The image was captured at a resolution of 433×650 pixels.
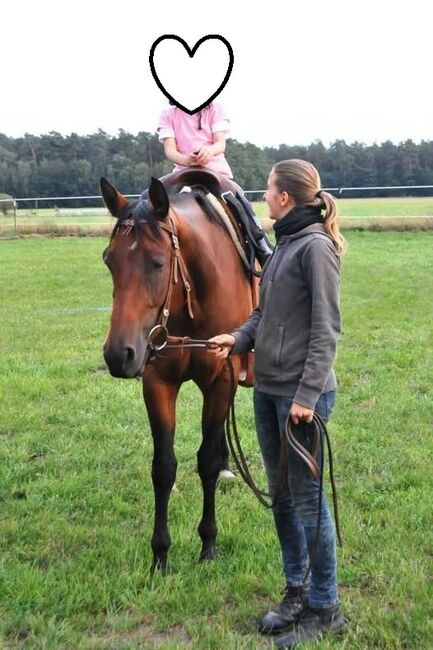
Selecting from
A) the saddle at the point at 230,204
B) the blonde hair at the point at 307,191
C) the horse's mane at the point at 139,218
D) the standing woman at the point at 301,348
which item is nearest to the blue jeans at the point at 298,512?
the standing woman at the point at 301,348

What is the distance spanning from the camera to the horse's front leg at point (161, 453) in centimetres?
368

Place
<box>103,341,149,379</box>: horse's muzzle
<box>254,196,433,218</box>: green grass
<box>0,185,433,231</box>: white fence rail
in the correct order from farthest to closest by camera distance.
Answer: <box>0,185,433,231</box>: white fence rail → <box>254,196,433,218</box>: green grass → <box>103,341,149,379</box>: horse's muzzle

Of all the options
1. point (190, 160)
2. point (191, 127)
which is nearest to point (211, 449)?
point (190, 160)

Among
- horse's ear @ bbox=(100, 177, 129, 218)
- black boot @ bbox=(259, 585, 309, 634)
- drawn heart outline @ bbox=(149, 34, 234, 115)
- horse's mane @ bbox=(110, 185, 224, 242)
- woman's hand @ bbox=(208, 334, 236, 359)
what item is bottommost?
black boot @ bbox=(259, 585, 309, 634)

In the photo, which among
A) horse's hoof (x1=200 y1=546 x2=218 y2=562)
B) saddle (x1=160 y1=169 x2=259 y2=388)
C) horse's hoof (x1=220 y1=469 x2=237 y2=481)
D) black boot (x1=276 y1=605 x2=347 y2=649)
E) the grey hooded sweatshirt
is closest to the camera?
the grey hooded sweatshirt

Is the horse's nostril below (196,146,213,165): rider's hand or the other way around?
below

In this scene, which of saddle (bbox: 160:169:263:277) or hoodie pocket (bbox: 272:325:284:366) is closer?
hoodie pocket (bbox: 272:325:284:366)

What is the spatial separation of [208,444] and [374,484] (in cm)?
141

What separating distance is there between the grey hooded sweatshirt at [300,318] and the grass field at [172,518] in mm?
1117

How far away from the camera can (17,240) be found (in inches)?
932

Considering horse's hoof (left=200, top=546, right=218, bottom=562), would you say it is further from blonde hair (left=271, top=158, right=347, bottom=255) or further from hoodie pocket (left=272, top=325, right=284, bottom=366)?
blonde hair (left=271, top=158, right=347, bottom=255)

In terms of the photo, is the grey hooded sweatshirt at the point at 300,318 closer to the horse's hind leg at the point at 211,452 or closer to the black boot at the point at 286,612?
the horse's hind leg at the point at 211,452

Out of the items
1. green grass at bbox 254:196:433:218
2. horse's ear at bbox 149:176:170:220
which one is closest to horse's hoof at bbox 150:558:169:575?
horse's ear at bbox 149:176:170:220

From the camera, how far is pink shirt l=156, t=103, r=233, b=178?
14.8 feet
